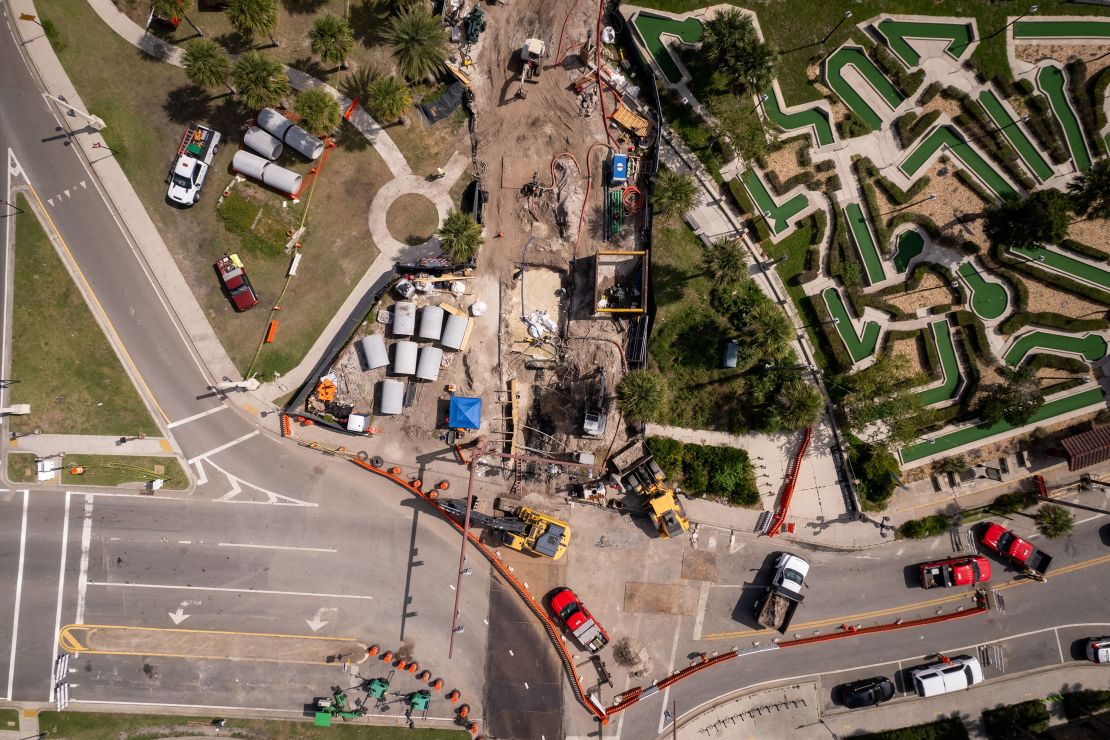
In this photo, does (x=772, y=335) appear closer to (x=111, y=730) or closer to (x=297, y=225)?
(x=297, y=225)

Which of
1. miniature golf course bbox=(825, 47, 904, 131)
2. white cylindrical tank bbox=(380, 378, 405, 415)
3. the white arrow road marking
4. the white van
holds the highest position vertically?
miniature golf course bbox=(825, 47, 904, 131)

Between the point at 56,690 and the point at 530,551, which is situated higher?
the point at 530,551

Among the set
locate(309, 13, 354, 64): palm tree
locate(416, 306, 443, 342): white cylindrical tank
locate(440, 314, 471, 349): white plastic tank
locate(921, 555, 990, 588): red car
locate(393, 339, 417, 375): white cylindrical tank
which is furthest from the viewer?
locate(921, 555, 990, 588): red car

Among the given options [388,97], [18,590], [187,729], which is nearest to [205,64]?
[388,97]

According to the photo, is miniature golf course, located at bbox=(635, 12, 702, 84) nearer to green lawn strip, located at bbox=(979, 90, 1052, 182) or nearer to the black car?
green lawn strip, located at bbox=(979, 90, 1052, 182)

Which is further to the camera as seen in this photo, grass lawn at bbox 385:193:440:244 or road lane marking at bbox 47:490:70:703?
grass lawn at bbox 385:193:440:244

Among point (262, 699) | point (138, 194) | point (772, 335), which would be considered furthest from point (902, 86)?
point (262, 699)

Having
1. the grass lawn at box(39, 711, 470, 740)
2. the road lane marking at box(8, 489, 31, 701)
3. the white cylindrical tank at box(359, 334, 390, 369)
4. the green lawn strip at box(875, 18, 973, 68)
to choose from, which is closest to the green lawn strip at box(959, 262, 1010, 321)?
the green lawn strip at box(875, 18, 973, 68)

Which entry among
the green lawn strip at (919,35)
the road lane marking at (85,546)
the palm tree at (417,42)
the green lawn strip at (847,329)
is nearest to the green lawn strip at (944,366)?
the green lawn strip at (847,329)
